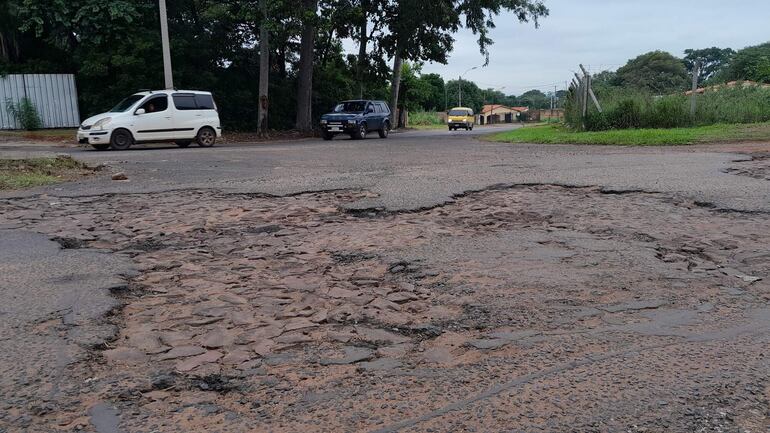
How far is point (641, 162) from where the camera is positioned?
10.9 m

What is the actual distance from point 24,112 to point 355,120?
13107 millimetres

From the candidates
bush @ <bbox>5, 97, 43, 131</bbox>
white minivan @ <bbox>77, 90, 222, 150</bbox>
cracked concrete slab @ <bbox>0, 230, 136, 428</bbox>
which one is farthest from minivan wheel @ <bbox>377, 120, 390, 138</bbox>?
cracked concrete slab @ <bbox>0, 230, 136, 428</bbox>

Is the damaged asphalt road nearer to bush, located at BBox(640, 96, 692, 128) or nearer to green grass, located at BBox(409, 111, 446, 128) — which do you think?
bush, located at BBox(640, 96, 692, 128)

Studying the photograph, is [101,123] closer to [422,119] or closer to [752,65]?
[752,65]

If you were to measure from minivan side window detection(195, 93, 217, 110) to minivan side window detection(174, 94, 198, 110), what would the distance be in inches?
5.8

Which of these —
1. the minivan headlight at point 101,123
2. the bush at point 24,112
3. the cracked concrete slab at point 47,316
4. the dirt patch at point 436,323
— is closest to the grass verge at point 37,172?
the dirt patch at point 436,323

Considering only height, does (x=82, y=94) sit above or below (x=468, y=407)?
above

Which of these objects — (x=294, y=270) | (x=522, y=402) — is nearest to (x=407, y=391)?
(x=522, y=402)

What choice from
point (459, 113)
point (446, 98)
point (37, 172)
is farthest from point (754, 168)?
point (446, 98)

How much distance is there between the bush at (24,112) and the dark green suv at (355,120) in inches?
451

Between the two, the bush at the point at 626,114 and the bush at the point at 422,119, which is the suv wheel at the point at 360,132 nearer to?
the bush at the point at 626,114

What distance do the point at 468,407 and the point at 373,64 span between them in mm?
29542

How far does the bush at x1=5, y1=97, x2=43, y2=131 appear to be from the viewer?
23.3 metres

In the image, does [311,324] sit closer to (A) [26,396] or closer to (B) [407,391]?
(B) [407,391]
